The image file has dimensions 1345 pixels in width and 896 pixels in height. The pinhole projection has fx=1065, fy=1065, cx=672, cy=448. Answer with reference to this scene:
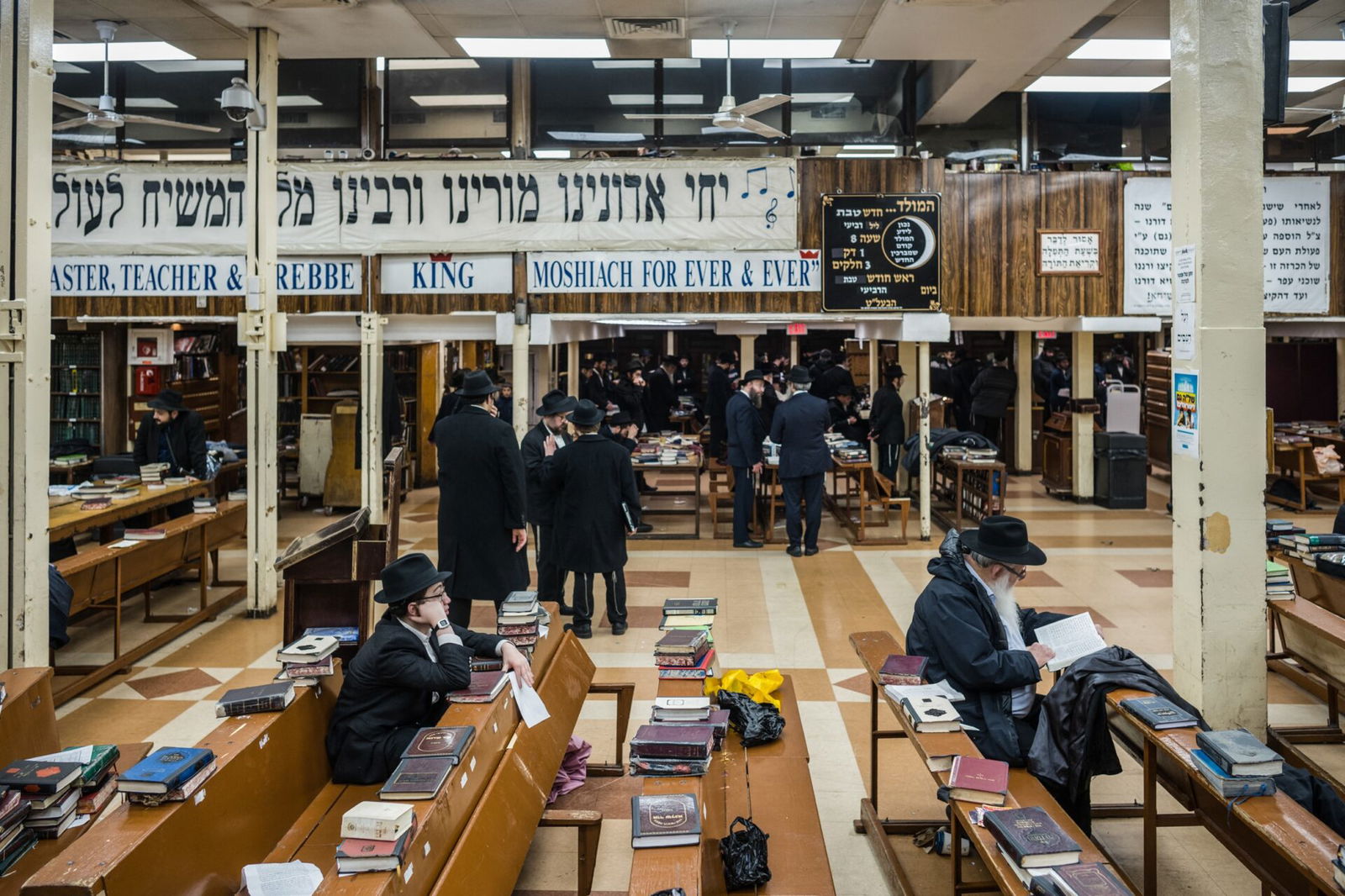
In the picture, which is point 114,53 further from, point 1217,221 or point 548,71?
point 1217,221

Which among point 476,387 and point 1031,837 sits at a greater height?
point 476,387

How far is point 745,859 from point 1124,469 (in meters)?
10.4

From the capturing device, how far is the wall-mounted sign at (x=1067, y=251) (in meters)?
10.3

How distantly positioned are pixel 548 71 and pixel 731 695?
7.75 metres

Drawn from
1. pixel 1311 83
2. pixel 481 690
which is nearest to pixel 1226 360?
pixel 481 690

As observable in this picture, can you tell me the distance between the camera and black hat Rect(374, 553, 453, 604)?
3.86m

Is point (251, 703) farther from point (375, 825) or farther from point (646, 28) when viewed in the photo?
point (646, 28)

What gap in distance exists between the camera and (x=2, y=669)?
4.63m

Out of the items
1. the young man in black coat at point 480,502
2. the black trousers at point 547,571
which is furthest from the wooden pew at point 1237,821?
the black trousers at point 547,571

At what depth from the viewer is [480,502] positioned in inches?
244

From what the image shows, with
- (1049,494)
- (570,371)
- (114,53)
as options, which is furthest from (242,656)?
(1049,494)

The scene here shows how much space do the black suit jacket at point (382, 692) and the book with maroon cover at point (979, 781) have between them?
1755 mm

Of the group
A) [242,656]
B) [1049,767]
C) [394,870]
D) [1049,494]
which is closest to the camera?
[394,870]

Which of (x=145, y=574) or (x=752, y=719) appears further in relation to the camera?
(x=145, y=574)
